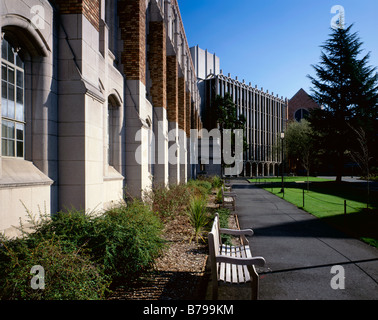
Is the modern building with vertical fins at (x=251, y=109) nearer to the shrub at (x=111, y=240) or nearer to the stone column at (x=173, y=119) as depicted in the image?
the stone column at (x=173, y=119)

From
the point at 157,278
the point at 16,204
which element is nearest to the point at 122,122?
the point at 16,204

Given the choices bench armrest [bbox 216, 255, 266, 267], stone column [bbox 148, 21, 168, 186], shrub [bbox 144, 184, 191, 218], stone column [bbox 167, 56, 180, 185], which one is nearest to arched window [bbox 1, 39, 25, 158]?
bench armrest [bbox 216, 255, 266, 267]

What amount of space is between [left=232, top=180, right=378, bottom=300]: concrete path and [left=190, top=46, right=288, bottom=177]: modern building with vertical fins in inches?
1558

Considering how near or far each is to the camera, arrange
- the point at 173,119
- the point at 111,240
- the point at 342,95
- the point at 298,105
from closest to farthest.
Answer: the point at 111,240, the point at 173,119, the point at 342,95, the point at 298,105

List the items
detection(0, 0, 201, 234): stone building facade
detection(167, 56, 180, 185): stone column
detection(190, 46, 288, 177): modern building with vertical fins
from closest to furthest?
detection(0, 0, 201, 234): stone building facade < detection(167, 56, 180, 185): stone column < detection(190, 46, 288, 177): modern building with vertical fins

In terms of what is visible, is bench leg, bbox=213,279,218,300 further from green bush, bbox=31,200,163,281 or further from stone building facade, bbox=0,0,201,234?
stone building facade, bbox=0,0,201,234

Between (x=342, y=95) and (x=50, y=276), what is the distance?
1349 inches

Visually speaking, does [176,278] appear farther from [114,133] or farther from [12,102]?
[114,133]

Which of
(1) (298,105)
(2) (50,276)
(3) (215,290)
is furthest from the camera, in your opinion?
(1) (298,105)

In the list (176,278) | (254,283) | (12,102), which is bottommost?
(176,278)

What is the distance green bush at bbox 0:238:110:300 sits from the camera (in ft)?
9.68

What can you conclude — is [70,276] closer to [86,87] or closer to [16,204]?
[16,204]

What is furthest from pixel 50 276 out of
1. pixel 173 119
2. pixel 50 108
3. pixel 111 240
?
pixel 173 119

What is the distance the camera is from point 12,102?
5.12 m
